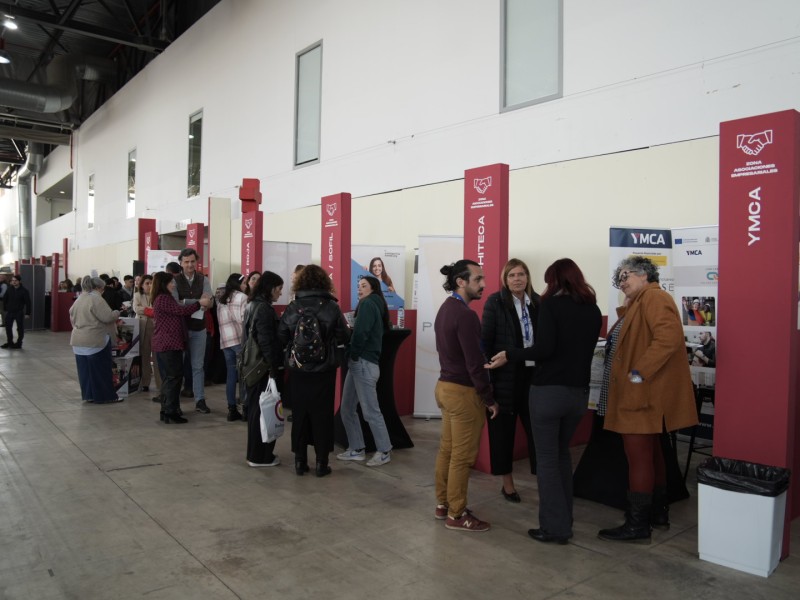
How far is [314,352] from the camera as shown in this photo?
3.92 meters

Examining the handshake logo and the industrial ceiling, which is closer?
the handshake logo

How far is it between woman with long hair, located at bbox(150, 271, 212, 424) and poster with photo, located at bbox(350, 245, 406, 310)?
2.09 metres

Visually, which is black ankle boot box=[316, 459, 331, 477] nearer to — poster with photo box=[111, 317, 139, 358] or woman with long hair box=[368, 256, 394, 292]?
woman with long hair box=[368, 256, 394, 292]

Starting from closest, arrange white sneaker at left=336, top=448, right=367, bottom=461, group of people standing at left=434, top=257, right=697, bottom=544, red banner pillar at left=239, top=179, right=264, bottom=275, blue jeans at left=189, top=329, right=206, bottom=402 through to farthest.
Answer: group of people standing at left=434, top=257, right=697, bottom=544 < white sneaker at left=336, top=448, right=367, bottom=461 < blue jeans at left=189, top=329, right=206, bottom=402 < red banner pillar at left=239, top=179, right=264, bottom=275

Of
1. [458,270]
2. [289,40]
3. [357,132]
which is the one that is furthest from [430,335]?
[289,40]

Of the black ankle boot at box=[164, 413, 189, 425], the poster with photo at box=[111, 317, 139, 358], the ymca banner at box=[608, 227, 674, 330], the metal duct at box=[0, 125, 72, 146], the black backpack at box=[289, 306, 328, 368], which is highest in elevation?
the metal duct at box=[0, 125, 72, 146]

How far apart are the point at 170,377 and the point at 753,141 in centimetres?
492

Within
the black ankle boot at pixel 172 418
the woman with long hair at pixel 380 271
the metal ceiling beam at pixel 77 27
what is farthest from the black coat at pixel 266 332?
the metal ceiling beam at pixel 77 27

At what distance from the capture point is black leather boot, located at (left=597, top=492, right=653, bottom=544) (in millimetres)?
3105

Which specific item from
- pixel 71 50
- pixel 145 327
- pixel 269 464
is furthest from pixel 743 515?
pixel 71 50

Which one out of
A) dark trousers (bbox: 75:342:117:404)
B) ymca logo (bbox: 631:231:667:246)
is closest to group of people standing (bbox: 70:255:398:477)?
dark trousers (bbox: 75:342:117:404)

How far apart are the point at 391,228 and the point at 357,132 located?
1.70 meters

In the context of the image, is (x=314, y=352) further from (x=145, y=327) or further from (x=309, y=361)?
(x=145, y=327)

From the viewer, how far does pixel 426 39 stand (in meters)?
7.71
